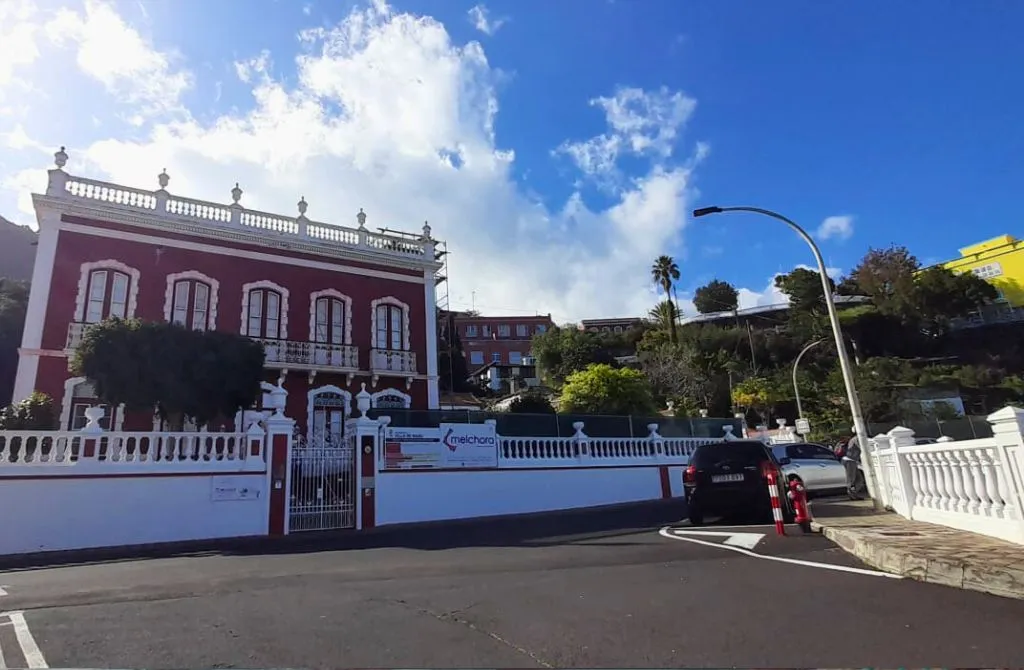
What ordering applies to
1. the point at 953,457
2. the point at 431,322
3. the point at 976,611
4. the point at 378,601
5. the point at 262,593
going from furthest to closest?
the point at 431,322 → the point at 953,457 → the point at 262,593 → the point at 378,601 → the point at 976,611

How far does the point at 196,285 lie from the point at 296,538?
12954mm

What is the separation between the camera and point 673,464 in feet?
66.4

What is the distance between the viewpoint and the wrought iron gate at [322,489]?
13930 millimetres

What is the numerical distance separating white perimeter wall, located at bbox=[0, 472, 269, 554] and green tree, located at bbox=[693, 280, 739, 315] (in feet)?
220

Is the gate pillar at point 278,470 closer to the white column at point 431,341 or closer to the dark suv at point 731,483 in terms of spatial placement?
the dark suv at point 731,483

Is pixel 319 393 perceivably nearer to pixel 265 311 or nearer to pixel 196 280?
pixel 265 311

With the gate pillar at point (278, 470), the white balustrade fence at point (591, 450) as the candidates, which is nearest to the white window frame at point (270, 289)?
the gate pillar at point (278, 470)

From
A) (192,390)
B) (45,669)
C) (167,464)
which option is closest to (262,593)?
(45,669)

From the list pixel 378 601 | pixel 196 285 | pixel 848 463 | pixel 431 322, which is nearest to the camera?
pixel 378 601

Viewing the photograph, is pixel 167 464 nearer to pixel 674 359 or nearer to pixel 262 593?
pixel 262 593

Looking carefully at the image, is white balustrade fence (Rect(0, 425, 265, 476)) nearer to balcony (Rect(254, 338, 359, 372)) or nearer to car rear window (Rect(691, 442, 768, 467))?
balcony (Rect(254, 338, 359, 372))

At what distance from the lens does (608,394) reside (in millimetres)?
25750

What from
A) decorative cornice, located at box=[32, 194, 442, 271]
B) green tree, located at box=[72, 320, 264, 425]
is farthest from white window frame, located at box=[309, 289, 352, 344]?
green tree, located at box=[72, 320, 264, 425]

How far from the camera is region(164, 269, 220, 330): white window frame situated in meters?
21.3
